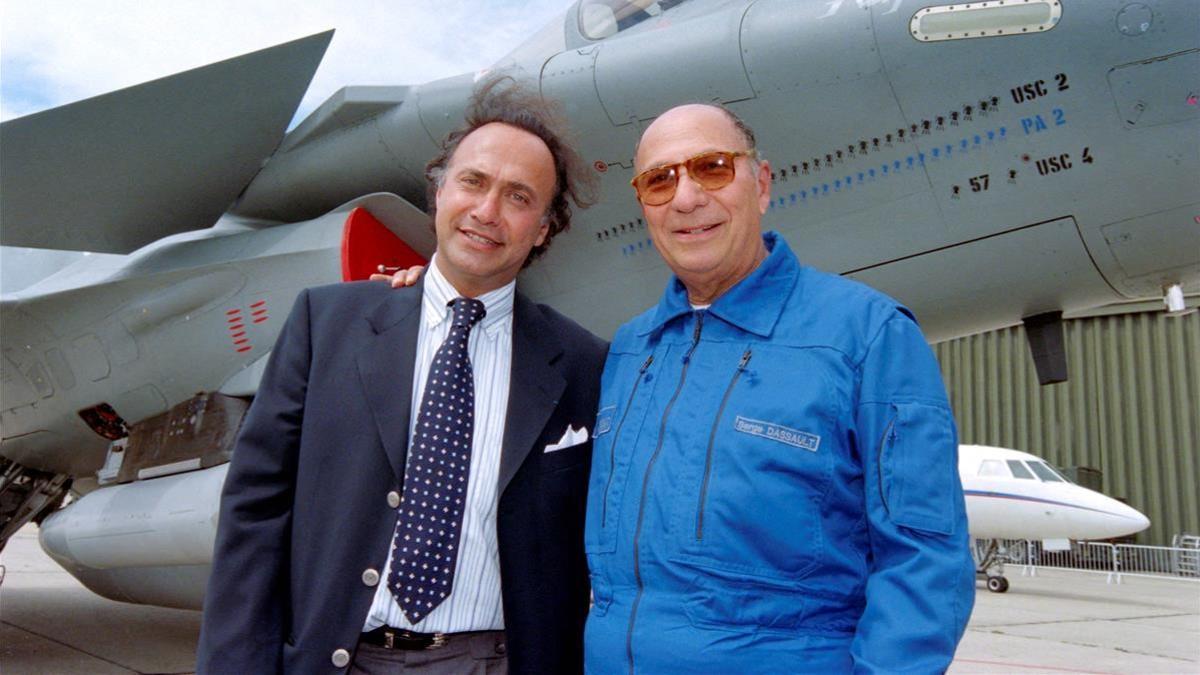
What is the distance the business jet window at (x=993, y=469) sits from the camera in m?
16.8

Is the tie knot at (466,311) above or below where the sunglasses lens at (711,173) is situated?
below

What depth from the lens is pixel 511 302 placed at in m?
2.51

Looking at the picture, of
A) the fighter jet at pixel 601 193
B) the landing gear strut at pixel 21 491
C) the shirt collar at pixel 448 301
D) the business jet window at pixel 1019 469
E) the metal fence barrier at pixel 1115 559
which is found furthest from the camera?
the metal fence barrier at pixel 1115 559

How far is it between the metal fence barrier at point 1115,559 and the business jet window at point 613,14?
59.0 feet

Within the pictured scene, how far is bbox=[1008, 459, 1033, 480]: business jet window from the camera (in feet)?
54.8

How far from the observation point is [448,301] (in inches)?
93.6

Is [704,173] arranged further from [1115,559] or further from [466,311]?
[1115,559]

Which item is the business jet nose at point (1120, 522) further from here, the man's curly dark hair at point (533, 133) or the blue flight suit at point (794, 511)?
the blue flight suit at point (794, 511)

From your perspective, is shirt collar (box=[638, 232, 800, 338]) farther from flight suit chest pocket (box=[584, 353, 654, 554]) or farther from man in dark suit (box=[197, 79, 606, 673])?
man in dark suit (box=[197, 79, 606, 673])

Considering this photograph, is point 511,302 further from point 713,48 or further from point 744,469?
point 713,48

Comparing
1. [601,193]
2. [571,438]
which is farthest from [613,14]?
[571,438]

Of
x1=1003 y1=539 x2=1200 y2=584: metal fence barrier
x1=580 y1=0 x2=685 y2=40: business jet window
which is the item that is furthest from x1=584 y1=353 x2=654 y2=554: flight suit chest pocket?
x1=1003 y1=539 x2=1200 y2=584: metal fence barrier

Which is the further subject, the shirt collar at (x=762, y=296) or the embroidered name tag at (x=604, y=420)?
the embroidered name tag at (x=604, y=420)

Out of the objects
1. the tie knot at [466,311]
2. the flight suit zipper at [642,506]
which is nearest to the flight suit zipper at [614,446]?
the flight suit zipper at [642,506]
